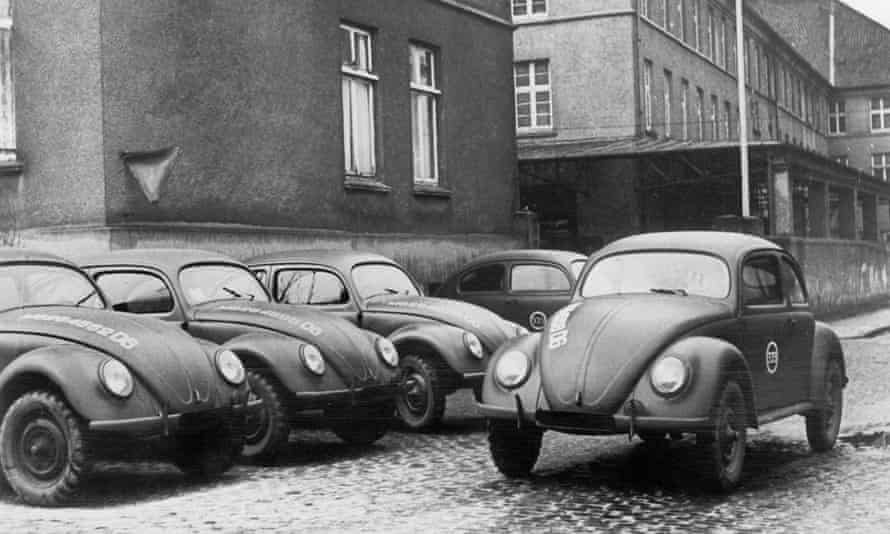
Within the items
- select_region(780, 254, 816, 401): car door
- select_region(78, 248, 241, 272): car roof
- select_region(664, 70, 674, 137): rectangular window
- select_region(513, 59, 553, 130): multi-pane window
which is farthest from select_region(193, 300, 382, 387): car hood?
select_region(664, 70, 674, 137): rectangular window

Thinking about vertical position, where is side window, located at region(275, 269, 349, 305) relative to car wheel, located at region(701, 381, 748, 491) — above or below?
above

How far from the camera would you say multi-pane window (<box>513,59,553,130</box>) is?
1323 inches

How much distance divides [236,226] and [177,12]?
8.39ft

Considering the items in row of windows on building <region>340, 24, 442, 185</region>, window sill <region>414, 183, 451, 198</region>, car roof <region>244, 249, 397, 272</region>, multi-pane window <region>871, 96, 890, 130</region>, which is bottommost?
car roof <region>244, 249, 397, 272</region>

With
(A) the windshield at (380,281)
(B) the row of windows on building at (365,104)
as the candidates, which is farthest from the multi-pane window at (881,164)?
(A) the windshield at (380,281)

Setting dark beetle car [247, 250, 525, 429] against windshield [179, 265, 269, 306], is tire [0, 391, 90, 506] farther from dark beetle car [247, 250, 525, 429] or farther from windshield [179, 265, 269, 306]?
dark beetle car [247, 250, 525, 429]

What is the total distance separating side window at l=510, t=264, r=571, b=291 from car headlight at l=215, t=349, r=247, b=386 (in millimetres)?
6315

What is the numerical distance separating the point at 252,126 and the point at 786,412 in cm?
870

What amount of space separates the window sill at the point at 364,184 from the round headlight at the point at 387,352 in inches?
303

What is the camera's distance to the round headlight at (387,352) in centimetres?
980

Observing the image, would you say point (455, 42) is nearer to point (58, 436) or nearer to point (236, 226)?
point (236, 226)

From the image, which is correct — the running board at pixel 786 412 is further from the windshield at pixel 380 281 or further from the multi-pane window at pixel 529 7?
the multi-pane window at pixel 529 7

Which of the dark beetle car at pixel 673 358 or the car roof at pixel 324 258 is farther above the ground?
the car roof at pixel 324 258

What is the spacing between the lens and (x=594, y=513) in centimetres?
703
